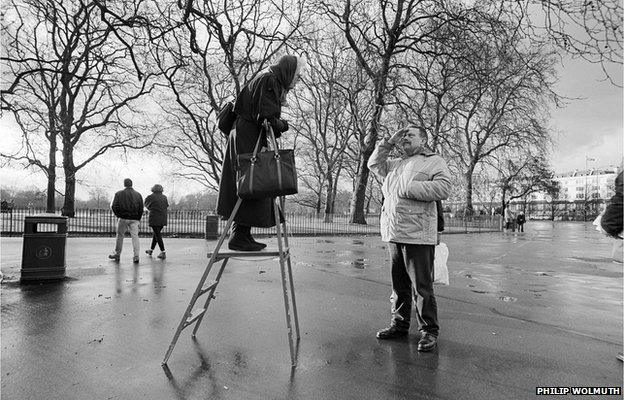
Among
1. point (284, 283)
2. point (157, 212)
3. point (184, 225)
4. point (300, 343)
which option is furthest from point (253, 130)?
point (184, 225)

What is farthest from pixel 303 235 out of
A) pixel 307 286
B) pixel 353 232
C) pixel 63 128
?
pixel 307 286

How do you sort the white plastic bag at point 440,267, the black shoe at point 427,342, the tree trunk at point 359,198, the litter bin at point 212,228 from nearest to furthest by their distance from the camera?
the black shoe at point 427,342
the white plastic bag at point 440,267
the litter bin at point 212,228
the tree trunk at point 359,198

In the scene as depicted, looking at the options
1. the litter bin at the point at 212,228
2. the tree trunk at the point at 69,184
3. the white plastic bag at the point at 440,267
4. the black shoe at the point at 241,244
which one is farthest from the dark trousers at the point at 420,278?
the tree trunk at the point at 69,184

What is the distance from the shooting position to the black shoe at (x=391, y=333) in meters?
3.94

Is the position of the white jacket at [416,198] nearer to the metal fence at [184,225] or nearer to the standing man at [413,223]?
the standing man at [413,223]

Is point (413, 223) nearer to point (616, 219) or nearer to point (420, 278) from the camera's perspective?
point (420, 278)

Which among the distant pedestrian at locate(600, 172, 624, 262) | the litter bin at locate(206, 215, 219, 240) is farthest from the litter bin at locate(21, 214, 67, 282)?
the litter bin at locate(206, 215, 219, 240)

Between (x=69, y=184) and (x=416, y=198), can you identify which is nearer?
(x=416, y=198)

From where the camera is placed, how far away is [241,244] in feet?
11.5

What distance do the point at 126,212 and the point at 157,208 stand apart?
47.1 inches

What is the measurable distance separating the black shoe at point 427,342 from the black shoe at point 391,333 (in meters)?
0.29

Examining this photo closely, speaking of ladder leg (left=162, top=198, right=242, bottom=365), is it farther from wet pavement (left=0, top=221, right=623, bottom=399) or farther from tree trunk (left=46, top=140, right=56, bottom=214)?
tree trunk (left=46, top=140, right=56, bottom=214)

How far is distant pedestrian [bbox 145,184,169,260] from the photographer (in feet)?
34.8

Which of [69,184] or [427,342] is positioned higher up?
[69,184]
